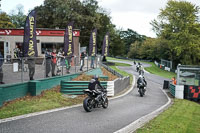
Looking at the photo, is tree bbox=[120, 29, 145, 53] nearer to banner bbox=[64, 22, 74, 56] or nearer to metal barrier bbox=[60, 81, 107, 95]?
banner bbox=[64, 22, 74, 56]

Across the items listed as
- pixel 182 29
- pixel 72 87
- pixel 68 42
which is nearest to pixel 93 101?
pixel 72 87

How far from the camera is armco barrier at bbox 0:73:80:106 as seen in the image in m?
11.3

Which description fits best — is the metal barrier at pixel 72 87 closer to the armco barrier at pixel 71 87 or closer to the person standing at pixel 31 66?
the armco barrier at pixel 71 87

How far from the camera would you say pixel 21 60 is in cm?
1238

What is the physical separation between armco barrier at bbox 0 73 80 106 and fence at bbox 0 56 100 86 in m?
0.25

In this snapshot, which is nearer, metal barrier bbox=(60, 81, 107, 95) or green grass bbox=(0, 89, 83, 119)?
green grass bbox=(0, 89, 83, 119)

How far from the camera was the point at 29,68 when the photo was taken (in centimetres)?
1324

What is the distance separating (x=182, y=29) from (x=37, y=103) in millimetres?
51428

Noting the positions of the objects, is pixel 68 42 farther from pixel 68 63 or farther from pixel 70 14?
pixel 70 14

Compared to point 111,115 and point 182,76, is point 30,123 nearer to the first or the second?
point 111,115

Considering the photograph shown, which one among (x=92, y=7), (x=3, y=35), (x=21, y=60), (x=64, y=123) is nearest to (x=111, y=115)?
(x=64, y=123)

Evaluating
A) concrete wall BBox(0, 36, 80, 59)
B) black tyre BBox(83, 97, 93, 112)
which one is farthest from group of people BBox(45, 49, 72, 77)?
concrete wall BBox(0, 36, 80, 59)

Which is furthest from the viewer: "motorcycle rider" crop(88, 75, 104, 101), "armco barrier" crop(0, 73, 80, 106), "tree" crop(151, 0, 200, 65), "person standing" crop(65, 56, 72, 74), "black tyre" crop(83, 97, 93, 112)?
"tree" crop(151, 0, 200, 65)

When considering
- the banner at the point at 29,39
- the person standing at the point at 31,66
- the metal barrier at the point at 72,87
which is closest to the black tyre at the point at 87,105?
the person standing at the point at 31,66
